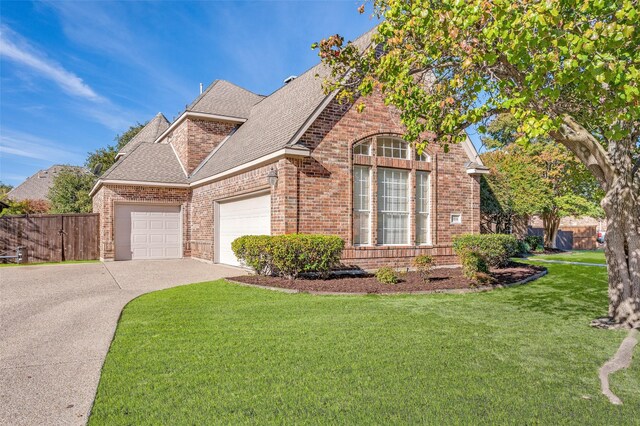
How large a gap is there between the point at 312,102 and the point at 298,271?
5210mm

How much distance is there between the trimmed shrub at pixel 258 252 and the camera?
10.2m

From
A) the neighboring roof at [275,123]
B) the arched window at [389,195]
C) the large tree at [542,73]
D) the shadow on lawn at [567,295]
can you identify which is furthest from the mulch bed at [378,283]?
the neighboring roof at [275,123]

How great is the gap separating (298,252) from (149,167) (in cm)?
1106

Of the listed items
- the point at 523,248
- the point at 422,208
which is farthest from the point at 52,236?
the point at 523,248

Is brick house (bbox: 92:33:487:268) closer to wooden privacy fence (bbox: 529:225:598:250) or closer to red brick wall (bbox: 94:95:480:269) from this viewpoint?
red brick wall (bbox: 94:95:480:269)

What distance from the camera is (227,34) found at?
13.9 metres

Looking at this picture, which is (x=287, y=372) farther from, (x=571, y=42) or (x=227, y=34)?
(x=227, y=34)

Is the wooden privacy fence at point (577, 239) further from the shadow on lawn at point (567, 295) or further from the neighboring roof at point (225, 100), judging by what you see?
the neighboring roof at point (225, 100)

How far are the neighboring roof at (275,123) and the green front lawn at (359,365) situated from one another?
5.80 metres

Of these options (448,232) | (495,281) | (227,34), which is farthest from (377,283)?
(227,34)

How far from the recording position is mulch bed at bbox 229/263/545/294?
29.2 ft

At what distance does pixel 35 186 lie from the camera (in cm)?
4262

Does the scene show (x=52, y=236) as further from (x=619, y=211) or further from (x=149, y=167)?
(x=619, y=211)

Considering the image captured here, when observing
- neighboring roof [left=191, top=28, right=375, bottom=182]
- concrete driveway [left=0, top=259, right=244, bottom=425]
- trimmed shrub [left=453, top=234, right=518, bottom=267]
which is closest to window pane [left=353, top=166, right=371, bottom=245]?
neighboring roof [left=191, top=28, right=375, bottom=182]
